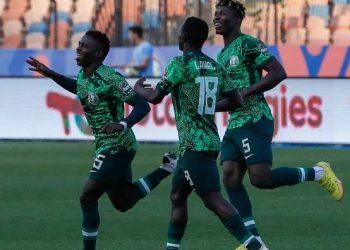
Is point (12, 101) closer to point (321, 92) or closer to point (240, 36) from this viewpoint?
point (321, 92)

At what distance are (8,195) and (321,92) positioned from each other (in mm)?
8615

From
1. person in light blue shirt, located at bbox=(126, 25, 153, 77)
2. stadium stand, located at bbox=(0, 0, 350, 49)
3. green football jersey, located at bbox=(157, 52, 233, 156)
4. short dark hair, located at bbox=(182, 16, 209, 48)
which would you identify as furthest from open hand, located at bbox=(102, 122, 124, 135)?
stadium stand, located at bbox=(0, 0, 350, 49)

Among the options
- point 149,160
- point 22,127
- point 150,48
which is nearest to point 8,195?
point 149,160

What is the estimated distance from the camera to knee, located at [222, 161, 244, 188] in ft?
31.5

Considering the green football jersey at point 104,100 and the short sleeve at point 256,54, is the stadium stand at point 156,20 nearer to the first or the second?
the short sleeve at point 256,54

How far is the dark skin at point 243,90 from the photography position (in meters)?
9.51

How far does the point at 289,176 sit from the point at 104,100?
1.76 metres

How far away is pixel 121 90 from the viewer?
9.29 metres

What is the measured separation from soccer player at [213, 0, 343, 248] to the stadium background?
0.79 meters

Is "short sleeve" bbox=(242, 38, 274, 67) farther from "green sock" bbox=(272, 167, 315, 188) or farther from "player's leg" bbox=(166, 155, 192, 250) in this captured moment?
"player's leg" bbox=(166, 155, 192, 250)

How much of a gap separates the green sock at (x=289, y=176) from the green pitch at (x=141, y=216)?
1.97 feet

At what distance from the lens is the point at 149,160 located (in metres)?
18.2

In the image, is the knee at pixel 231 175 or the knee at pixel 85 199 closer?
the knee at pixel 85 199

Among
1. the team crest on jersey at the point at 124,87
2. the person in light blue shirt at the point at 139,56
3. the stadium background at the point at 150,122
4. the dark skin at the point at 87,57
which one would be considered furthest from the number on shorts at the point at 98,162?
the person in light blue shirt at the point at 139,56
